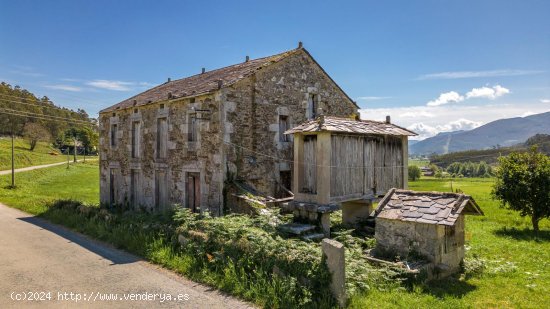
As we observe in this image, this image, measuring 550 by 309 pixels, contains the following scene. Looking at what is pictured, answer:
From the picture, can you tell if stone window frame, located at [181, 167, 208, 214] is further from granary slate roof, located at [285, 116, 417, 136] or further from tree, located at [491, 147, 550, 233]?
tree, located at [491, 147, 550, 233]

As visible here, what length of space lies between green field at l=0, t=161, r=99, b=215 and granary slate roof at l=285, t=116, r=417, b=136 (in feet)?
46.8

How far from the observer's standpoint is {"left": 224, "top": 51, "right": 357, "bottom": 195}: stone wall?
45.9ft

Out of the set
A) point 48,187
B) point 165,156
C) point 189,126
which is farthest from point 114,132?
point 48,187

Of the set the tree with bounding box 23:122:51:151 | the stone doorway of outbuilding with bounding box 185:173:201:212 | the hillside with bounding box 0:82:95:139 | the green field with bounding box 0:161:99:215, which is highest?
the hillside with bounding box 0:82:95:139

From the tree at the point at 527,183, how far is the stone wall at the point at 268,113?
8946 mm

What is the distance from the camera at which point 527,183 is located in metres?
15.7

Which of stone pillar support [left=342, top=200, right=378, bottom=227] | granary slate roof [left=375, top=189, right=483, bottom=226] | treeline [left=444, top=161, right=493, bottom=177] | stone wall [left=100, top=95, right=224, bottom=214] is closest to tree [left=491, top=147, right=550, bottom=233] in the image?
stone pillar support [left=342, top=200, right=378, bottom=227]

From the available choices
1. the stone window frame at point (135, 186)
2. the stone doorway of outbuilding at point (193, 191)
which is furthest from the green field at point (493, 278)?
the stone doorway of outbuilding at point (193, 191)

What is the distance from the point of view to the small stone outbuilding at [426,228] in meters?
8.32

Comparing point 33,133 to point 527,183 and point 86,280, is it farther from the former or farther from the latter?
point 527,183

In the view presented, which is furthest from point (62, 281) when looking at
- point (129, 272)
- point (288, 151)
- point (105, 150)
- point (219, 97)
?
point (105, 150)

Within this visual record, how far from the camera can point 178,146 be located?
15.6m

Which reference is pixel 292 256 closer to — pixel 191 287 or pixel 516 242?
pixel 191 287

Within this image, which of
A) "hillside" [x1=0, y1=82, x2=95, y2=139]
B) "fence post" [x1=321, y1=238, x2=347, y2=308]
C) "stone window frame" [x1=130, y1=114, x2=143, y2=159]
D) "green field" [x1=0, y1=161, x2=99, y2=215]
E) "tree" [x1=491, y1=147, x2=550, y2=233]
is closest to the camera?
"fence post" [x1=321, y1=238, x2=347, y2=308]
